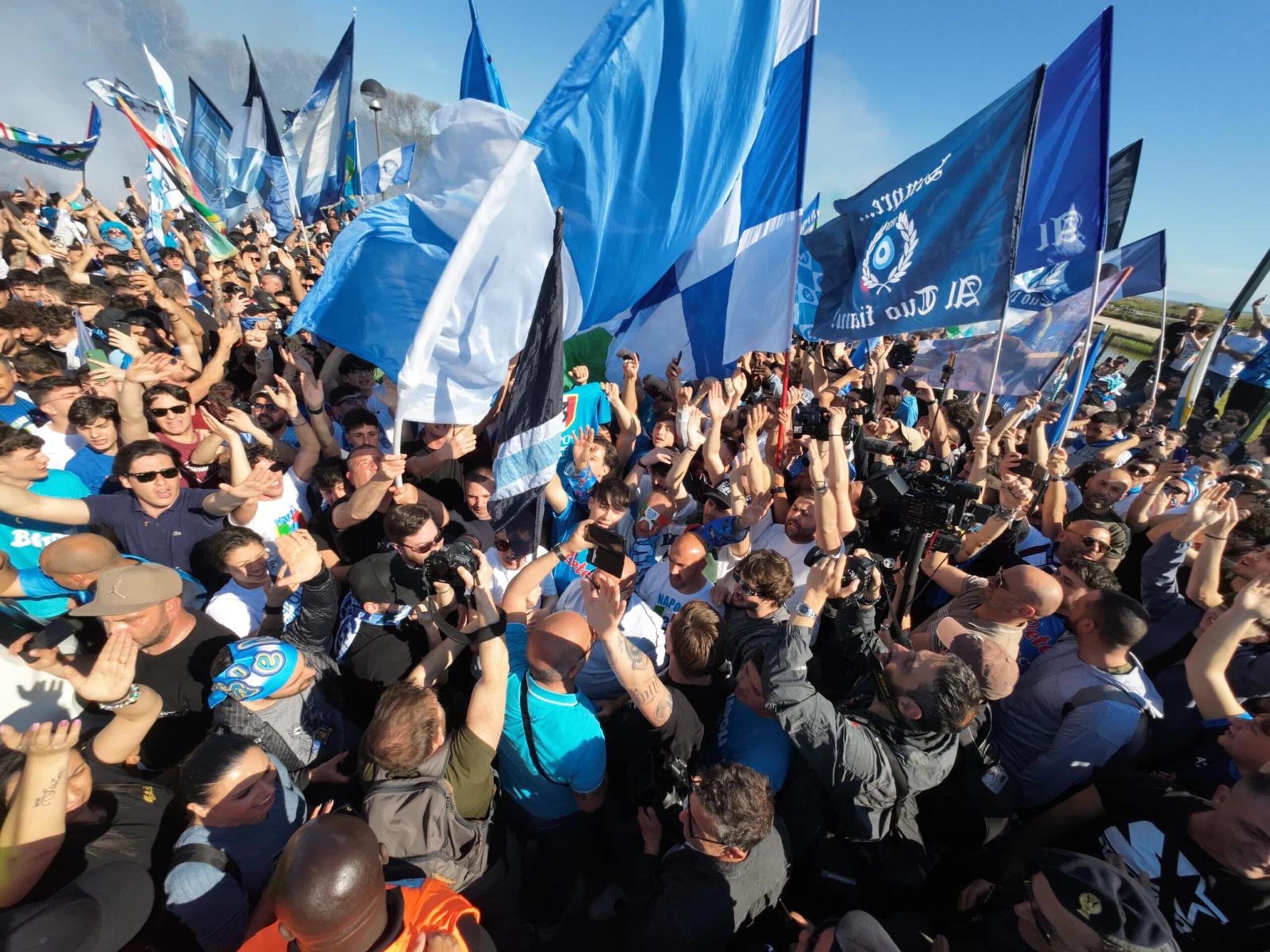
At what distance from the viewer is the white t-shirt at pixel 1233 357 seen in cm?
889

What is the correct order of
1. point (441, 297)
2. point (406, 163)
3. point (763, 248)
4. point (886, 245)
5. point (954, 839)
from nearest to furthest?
point (441, 297) → point (954, 839) → point (763, 248) → point (886, 245) → point (406, 163)

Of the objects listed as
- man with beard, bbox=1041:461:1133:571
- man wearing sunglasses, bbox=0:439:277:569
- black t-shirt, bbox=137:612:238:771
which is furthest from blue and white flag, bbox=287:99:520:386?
man with beard, bbox=1041:461:1133:571

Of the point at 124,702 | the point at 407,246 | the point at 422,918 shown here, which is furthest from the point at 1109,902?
the point at 407,246

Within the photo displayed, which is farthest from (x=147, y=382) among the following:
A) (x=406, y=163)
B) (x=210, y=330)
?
(x=406, y=163)

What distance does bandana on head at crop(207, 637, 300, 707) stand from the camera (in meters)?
2.24

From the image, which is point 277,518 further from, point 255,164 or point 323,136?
point 255,164

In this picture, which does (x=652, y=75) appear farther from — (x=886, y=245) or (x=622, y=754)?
(x=622, y=754)

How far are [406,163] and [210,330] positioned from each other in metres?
8.87

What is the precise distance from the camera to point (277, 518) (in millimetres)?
3598

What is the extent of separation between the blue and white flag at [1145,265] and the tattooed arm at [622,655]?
8570 mm

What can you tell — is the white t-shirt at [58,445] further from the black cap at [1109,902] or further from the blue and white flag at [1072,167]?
the blue and white flag at [1072,167]

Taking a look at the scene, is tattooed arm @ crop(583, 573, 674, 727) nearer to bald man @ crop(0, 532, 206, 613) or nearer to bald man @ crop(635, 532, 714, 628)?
bald man @ crop(635, 532, 714, 628)

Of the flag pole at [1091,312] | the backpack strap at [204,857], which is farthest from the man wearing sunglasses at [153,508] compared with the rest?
the flag pole at [1091,312]

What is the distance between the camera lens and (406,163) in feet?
44.5
